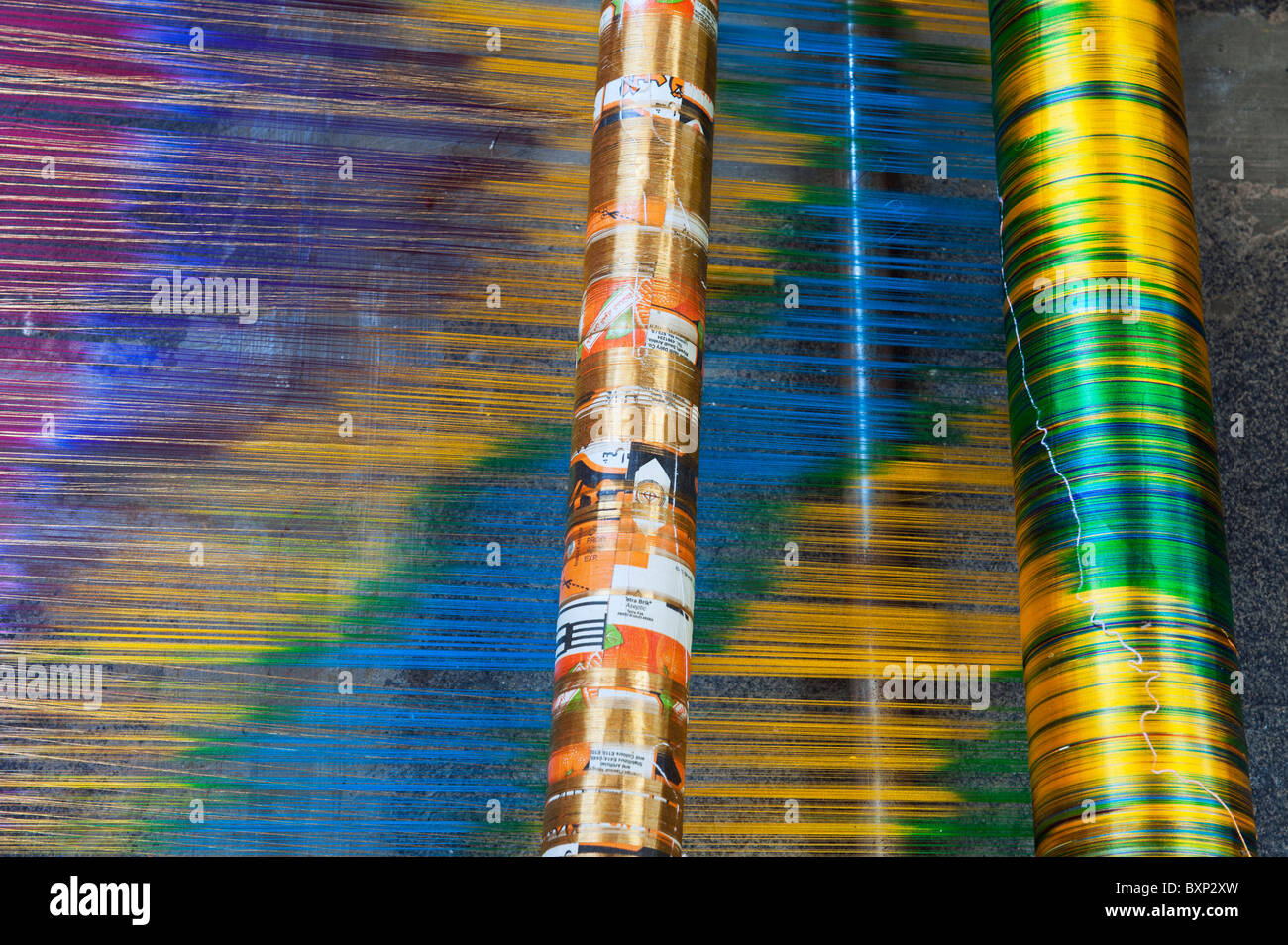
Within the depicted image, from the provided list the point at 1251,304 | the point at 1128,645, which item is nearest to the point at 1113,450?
the point at 1128,645

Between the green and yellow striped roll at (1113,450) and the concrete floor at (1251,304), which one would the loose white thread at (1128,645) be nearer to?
the green and yellow striped roll at (1113,450)

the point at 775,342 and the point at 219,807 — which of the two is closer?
the point at 219,807

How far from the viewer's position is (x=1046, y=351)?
354 cm

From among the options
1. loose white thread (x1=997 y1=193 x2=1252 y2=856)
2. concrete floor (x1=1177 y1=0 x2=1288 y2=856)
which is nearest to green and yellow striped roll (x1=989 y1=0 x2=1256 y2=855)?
loose white thread (x1=997 y1=193 x2=1252 y2=856)

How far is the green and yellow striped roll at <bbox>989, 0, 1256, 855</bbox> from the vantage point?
10.4 ft

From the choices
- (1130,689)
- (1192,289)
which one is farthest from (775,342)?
(1130,689)

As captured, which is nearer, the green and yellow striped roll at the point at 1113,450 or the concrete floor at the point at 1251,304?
the green and yellow striped roll at the point at 1113,450

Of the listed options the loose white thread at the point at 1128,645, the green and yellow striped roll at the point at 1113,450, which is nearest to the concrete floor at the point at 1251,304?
the green and yellow striped roll at the point at 1113,450

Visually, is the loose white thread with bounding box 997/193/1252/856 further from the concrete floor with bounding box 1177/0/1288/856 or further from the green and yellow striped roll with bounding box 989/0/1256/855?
the concrete floor with bounding box 1177/0/1288/856

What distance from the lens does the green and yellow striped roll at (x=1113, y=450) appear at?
10.4 ft

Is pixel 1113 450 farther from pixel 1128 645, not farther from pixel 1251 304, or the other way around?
pixel 1251 304

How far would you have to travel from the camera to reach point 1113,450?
337 cm
